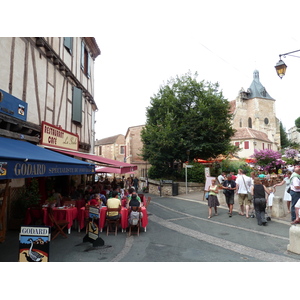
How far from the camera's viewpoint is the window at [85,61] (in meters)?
11.2

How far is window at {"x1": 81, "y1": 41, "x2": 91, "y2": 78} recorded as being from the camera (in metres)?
11.2

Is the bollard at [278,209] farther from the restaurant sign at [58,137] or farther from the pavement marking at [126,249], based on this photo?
the restaurant sign at [58,137]

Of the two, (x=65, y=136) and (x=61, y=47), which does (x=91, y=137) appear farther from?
(x=61, y=47)

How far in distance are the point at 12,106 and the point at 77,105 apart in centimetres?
459

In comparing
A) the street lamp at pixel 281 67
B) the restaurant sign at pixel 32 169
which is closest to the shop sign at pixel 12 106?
the restaurant sign at pixel 32 169

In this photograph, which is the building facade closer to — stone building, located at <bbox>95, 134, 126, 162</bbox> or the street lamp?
the street lamp

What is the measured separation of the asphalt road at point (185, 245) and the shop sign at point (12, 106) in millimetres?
3036

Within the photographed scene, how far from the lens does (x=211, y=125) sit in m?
16.9

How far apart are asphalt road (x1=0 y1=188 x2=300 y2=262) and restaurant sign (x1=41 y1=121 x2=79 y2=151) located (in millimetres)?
2914

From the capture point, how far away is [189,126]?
17438 millimetres

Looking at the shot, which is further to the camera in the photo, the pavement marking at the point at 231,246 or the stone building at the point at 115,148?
the stone building at the point at 115,148

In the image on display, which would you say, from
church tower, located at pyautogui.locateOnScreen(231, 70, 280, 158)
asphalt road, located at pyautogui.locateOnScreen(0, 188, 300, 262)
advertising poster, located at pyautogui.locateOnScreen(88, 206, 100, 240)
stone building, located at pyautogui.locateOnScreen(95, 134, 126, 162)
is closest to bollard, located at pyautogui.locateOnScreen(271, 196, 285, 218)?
asphalt road, located at pyautogui.locateOnScreen(0, 188, 300, 262)

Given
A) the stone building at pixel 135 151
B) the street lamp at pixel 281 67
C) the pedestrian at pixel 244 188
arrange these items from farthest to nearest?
1. the stone building at pixel 135 151
2. the pedestrian at pixel 244 188
3. the street lamp at pixel 281 67

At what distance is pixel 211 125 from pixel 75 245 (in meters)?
14.0
